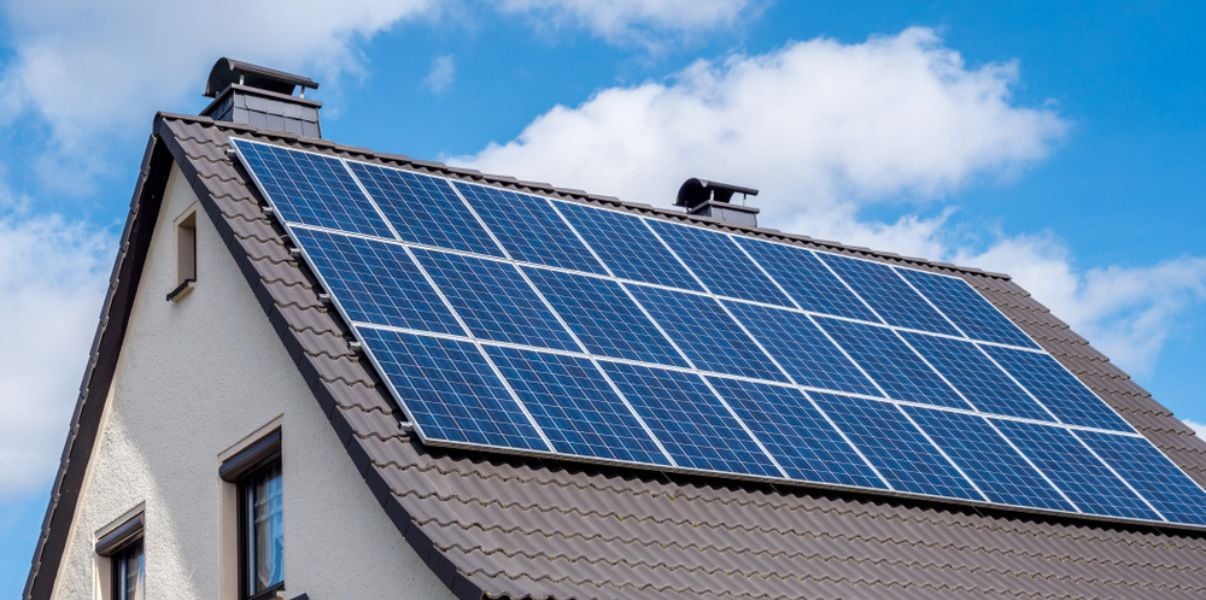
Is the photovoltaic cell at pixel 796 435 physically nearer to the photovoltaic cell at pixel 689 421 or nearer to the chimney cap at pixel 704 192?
the photovoltaic cell at pixel 689 421

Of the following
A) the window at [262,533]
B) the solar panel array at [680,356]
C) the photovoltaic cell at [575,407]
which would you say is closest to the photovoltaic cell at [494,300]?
the solar panel array at [680,356]

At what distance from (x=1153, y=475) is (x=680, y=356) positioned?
209 inches

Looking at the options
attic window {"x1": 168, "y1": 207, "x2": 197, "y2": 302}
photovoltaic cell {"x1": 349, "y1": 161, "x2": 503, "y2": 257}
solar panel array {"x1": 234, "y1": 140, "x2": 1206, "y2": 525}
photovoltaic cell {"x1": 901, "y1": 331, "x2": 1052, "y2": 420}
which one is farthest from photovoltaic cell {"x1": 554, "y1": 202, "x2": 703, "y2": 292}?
attic window {"x1": 168, "y1": 207, "x2": 197, "y2": 302}

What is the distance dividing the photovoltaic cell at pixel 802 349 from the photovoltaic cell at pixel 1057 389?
2524mm

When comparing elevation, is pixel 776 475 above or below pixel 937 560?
above

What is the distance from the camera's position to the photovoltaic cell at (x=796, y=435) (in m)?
13.9

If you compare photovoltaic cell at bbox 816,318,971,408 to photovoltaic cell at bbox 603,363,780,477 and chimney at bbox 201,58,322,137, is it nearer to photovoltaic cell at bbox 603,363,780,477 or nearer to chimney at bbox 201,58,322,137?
photovoltaic cell at bbox 603,363,780,477

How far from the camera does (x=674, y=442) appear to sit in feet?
43.4

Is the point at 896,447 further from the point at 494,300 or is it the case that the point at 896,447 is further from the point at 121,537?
the point at 121,537

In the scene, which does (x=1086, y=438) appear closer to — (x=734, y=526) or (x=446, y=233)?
(x=734, y=526)

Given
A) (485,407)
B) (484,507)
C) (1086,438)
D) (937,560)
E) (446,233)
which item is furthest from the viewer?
(1086,438)

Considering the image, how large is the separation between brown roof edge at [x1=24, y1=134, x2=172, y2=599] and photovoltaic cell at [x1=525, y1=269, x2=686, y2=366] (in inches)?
172

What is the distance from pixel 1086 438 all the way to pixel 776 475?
15.1 feet

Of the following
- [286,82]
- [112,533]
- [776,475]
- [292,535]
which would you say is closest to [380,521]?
[292,535]
